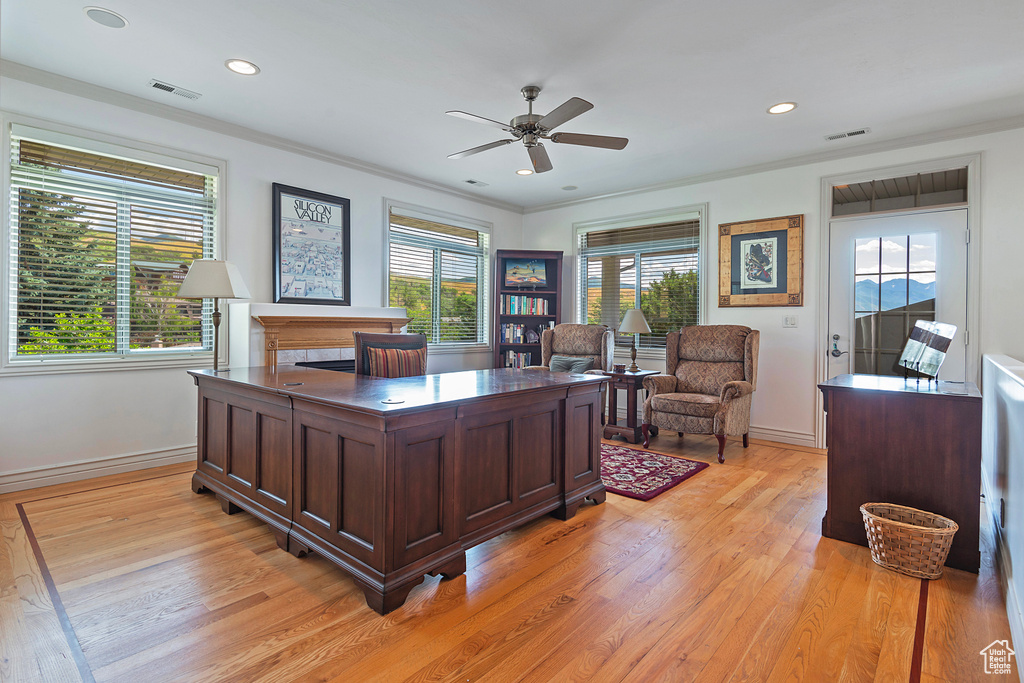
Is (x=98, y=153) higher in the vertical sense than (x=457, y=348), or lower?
higher

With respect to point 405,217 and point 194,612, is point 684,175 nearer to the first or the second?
point 405,217

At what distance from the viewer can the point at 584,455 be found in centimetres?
289

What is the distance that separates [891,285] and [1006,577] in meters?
2.87

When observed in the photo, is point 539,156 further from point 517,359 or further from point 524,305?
point 517,359

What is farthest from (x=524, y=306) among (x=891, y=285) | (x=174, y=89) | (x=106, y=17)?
(x=106, y=17)

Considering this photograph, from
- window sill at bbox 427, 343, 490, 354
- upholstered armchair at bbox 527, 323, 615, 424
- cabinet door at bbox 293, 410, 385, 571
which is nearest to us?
cabinet door at bbox 293, 410, 385, 571

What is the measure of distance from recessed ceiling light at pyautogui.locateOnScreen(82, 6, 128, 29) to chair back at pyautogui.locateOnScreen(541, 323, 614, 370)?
4.16 meters

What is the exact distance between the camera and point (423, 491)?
6.44 ft

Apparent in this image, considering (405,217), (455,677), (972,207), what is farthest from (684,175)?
(455,677)

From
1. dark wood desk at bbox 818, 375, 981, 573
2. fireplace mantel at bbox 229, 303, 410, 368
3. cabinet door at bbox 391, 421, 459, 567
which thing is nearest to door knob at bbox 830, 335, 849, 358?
dark wood desk at bbox 818, 375, 981, 573

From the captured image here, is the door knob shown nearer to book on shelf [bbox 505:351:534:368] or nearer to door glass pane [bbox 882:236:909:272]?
door glass pane [bbox 882:236:909:272]

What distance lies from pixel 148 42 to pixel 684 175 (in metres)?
4.51

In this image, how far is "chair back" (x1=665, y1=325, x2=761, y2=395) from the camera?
175 inches

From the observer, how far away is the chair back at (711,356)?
4.45m
